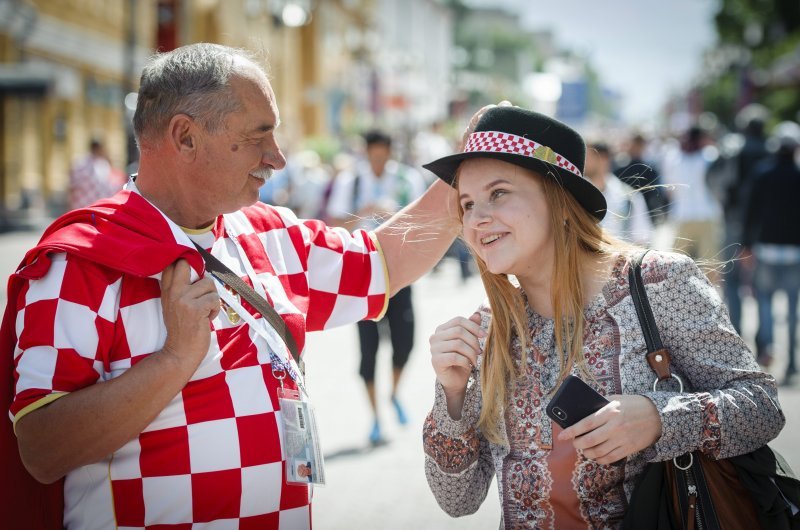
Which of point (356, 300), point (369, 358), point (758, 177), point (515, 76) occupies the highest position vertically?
point (515, 76)

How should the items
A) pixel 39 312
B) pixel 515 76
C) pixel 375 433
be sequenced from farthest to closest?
pixel 515 76 → pixel 375 433 → pixel 39 312

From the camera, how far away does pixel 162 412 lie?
90.5 inches

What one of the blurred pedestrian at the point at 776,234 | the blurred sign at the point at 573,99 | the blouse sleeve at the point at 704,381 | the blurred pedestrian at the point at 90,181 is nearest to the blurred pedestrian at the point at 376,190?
the blurred pedestrian at the point at 776,234

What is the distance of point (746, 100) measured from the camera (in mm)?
35125

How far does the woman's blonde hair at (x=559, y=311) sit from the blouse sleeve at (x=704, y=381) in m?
0.20

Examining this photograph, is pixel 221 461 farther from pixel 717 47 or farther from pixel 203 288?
pixel 717 47

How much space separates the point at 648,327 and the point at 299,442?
1.00 metres

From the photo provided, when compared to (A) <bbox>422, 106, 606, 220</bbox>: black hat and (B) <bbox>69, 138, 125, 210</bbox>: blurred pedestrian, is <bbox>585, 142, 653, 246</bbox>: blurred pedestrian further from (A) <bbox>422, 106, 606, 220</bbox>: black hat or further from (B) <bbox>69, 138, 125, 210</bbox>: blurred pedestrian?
(B) <bbox>69, 138, 125, 210</bbox>: blurred pedestrian

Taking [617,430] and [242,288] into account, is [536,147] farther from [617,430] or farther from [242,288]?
[242,288]

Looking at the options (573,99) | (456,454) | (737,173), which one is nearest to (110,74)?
(573,99)

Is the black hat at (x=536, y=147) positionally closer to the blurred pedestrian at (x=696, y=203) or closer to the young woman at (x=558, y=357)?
the young woman at (x=558, y=357)

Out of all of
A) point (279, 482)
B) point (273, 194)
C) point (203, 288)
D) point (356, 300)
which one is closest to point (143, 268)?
point (203, 288)

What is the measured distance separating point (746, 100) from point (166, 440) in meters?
36.6

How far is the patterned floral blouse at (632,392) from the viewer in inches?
87.1
